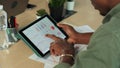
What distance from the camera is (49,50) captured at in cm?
155

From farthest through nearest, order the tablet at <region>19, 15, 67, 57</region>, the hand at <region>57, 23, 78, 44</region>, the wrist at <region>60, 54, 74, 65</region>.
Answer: the hand at <region>57, 23, 78, 44</region>, the tablet at <region>19, 15, 67, 57</region>, the wrist at <region>60, 54, 74, 65</region>

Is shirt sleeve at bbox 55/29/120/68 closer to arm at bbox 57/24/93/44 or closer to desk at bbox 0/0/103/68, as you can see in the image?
desk at bbox 0/0/103/68

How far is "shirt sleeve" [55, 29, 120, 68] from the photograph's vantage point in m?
0.94

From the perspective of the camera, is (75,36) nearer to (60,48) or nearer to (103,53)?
(60,48)

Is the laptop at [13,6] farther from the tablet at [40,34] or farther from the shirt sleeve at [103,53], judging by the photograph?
the shirt sleeve at [103,53]

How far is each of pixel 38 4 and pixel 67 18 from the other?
39 centimetres

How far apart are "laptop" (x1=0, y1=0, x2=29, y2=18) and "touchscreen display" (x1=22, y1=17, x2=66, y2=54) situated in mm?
271

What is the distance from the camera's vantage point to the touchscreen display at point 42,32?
5.00ft

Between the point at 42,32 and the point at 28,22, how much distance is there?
0.36 metres

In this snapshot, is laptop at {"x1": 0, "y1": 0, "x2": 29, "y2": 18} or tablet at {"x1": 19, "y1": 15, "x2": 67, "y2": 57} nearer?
tablet at {"x1": 19, "y1": 15, "x2": 67, "y2": 57}

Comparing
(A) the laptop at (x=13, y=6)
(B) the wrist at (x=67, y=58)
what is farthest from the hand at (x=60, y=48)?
(A) the laptop at (x=13, y=6)

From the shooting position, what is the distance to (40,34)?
1.58m

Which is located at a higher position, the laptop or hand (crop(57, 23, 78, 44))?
the laptop

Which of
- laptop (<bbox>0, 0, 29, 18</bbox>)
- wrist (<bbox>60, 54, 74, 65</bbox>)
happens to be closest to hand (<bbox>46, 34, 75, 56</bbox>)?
wrist (<bbox>60, 54, 74, 65</bbox>)
